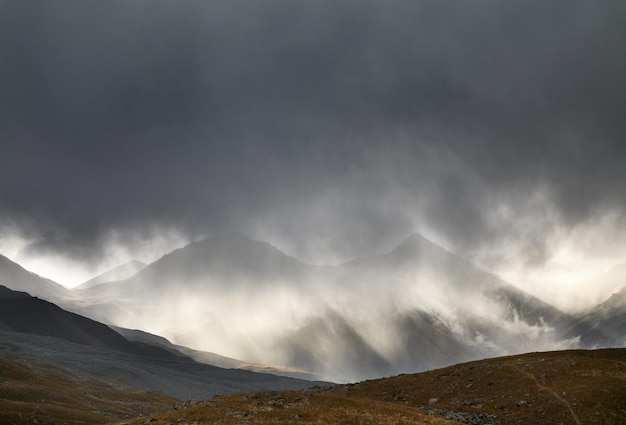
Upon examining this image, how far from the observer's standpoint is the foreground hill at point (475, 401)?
40.7 metres

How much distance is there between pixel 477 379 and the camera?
196 feet

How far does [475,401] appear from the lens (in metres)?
52.3

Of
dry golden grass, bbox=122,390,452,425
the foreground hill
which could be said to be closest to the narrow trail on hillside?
the foreground hill

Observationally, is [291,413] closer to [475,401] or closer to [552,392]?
[475,401]

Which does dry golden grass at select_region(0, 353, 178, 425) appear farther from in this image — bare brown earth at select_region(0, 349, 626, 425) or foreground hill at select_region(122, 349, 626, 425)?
foreground hill at select_region(122, 349, 626, 425)

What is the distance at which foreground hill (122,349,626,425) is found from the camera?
1603 inches

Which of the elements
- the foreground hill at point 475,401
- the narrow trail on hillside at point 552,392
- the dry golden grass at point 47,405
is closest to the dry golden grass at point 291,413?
the foreground hill at point 475,401

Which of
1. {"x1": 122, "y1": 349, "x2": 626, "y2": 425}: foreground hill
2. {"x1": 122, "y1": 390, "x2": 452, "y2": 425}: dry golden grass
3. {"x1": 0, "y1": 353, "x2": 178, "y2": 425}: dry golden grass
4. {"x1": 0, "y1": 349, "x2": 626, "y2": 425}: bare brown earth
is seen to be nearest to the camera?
{"x1": 122, "y1": 390, "x2": 452, "y2": 425}: dry golden grass

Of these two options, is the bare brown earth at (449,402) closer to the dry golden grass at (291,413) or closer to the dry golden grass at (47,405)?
the dry golden grass at (291,413)

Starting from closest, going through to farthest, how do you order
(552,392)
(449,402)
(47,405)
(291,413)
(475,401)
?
(291,413) → (552,392) → (475,401) → (449,402) → (47,405)

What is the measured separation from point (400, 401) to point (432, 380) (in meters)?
7.78

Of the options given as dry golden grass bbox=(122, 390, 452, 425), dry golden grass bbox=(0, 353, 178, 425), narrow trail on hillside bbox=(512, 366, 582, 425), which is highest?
narrow trail on hillside bbox=(512, 366, 582, 425)

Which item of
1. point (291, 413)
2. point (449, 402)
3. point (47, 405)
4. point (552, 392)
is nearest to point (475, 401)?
point (449, 402)

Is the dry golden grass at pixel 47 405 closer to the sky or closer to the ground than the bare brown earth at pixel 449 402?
closer to the ground
